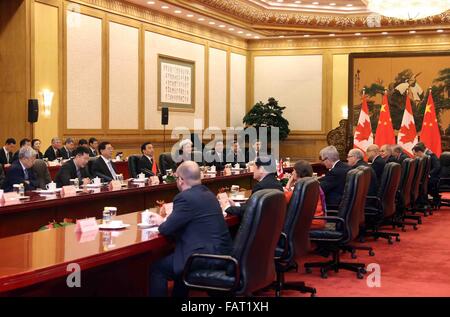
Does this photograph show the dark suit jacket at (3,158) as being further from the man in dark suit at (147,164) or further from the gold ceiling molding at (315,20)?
the gold ceiling molding at (315,20)

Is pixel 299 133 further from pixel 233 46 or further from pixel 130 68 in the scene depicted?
pixel 130 68

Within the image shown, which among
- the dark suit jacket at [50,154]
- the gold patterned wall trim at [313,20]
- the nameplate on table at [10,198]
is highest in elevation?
the gold patterned wall trim at [313,20]

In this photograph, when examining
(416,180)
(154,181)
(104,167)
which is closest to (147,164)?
(104,167)

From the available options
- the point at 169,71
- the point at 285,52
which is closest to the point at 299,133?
the point at 285,52

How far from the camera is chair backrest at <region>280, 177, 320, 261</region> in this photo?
5.20 metres

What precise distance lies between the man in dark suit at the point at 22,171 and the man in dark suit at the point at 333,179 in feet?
10.6

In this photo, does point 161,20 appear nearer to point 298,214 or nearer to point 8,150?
point 8,150

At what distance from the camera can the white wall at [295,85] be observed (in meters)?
19.6

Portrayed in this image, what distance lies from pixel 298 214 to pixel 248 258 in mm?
1144

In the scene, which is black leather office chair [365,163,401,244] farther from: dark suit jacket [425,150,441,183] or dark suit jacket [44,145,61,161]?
dark suit jacket [44,145,61,161]

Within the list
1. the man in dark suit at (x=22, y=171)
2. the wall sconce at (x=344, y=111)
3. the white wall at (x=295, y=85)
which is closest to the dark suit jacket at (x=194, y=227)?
the man in dark suit at (x=22, y=171)

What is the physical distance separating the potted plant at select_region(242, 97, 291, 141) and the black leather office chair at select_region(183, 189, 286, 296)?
47.9 ft
